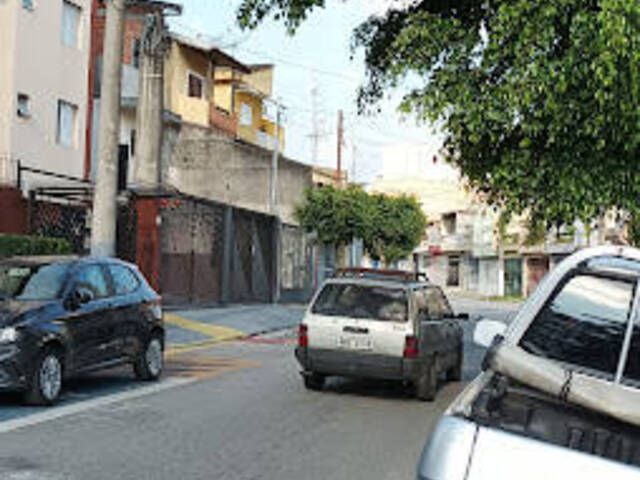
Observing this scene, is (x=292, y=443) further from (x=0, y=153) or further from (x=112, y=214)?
(x=0, y=153)

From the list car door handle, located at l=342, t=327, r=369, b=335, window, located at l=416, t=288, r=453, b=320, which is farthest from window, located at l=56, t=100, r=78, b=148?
car door handle, located at l=342, t=327, r=369, b=335

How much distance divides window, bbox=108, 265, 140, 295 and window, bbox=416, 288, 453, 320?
3.97m

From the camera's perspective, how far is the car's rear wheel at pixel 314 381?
1225 centimetres

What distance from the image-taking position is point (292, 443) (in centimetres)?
835

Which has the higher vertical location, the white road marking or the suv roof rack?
the suv roof rack

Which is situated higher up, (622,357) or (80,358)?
(622,357)

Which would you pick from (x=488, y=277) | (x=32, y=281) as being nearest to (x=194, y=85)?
(x=32, y=281)

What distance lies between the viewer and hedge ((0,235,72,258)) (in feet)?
59.9

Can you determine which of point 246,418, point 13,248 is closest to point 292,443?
point 246,418

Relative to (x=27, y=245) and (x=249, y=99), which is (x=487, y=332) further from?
(x=249, y=99)

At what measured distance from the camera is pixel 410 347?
11461mm

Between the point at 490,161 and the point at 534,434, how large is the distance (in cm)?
825

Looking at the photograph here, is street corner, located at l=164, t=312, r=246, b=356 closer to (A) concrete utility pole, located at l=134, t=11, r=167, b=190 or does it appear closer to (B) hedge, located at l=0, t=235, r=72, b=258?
(B) hedge, located at l=0, t=235, r=72, b=258

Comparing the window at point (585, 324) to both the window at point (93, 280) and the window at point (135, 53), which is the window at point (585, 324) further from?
the window at point (135, 53)
